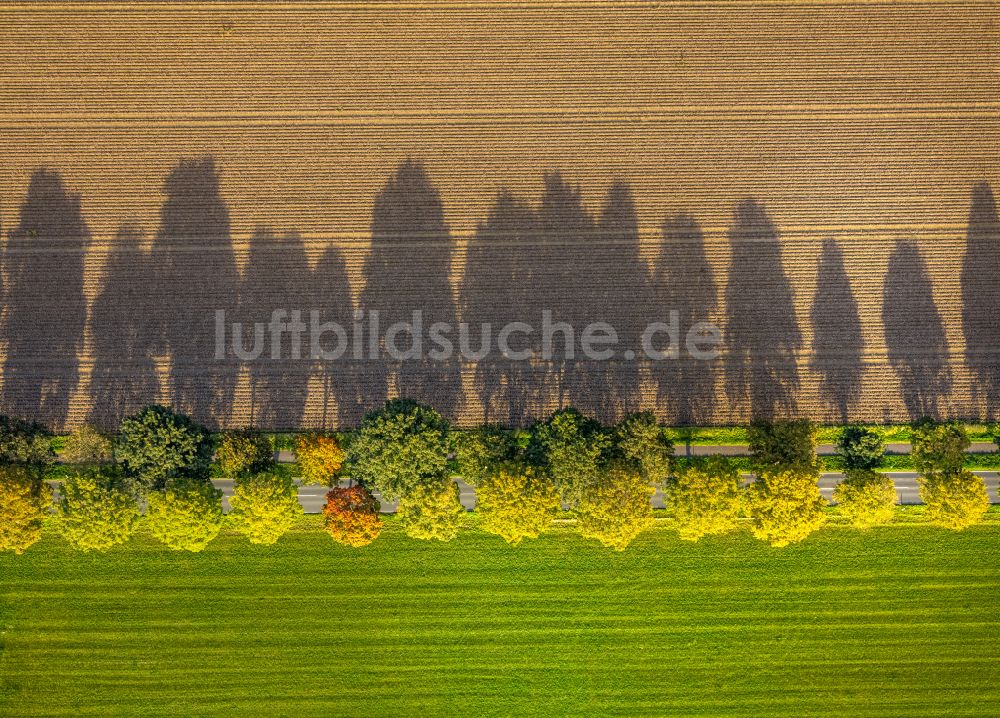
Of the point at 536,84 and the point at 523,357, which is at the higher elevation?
the point at 536,84

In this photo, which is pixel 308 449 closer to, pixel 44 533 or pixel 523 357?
pixel 523 357

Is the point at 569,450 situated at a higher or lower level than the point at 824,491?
higher

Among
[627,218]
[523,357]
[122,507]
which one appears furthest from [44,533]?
[627,218]

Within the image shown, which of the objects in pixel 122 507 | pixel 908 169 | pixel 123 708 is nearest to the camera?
pixel 122 507

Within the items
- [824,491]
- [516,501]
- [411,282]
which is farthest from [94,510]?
[824,491]

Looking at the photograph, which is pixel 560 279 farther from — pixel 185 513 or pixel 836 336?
pixel 185 513

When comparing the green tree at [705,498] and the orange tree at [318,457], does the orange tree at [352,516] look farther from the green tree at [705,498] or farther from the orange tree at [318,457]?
the green tree at [705,498]
